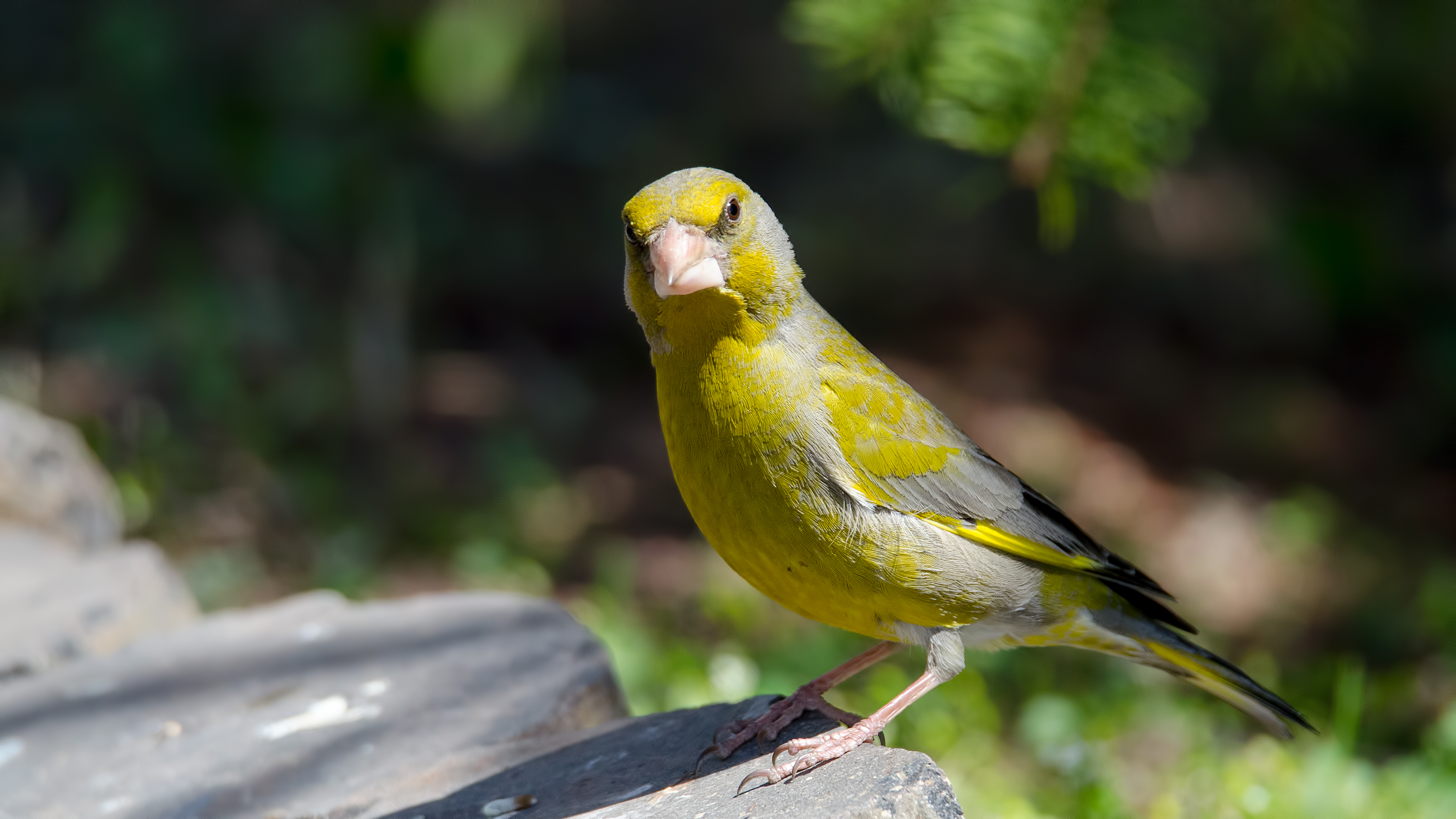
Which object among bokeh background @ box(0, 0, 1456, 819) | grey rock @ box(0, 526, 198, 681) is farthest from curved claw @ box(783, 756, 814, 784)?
grey rock @ box(0, 526, 198, 681)

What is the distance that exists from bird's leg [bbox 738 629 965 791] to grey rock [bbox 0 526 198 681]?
2.32 m

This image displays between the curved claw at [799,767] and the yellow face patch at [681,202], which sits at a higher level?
the yellow face patch at [681,202]

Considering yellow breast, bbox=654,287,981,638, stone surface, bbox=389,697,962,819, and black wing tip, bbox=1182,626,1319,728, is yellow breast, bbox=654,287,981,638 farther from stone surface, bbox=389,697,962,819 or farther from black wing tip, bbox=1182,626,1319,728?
black wing tip, bbox=1182,626,1319,728

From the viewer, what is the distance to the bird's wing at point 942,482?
2934mm

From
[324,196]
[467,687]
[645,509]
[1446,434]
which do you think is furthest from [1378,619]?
[324,196]

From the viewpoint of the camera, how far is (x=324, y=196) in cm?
688

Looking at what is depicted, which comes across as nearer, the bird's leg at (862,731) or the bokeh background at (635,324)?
the bird's leg at (862,731)

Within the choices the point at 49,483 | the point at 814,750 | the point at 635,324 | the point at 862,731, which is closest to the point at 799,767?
the point at 814,750

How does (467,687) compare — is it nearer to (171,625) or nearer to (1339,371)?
(171,625)

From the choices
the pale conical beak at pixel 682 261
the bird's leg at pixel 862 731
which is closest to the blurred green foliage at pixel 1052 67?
the pale conical beak at pixel 682 261

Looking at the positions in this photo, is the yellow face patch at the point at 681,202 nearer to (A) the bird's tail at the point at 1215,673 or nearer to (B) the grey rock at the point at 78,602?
(A) the bird's tail at the point at 1215,673

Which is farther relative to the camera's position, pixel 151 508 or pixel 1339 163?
pixel 1339 163

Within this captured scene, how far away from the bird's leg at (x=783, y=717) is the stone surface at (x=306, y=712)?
0.49 meters

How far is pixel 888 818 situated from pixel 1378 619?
429 centimetres
